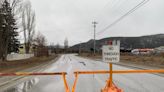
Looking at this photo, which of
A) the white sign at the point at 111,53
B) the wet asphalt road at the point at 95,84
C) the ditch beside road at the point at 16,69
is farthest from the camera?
the ditch beside road at the point at 16,69

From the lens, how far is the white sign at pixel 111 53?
9586 mm

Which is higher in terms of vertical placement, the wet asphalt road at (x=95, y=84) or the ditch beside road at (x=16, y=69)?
the wet asphalt road at (x=95, y=84)

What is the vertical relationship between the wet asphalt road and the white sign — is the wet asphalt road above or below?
below

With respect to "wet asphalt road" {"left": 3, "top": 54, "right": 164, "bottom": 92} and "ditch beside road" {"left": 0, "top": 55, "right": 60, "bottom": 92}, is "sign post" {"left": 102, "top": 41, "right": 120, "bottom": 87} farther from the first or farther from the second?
"ditch beside road" {"left": 0, "top": 55, "right": 60, "bottom": 92}

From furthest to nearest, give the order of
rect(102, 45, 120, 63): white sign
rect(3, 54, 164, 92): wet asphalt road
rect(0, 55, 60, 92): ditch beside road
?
rect(0, 55, 60, 92): ditch beside road < rect(3, 54, 164, 92): wet asphalt road < rect(102, 45, 120, 63): white sign

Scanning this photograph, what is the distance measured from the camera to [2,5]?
50.6m

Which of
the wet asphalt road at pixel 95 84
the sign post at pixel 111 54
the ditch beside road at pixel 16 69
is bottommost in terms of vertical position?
the ditch beside road at pixel 16 69

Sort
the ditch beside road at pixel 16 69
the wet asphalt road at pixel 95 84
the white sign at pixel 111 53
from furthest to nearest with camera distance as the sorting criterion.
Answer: the ditch beside road at pixel 16 69, the wet asphalt road at pixel 95 84, the white sign at pixel 111 53

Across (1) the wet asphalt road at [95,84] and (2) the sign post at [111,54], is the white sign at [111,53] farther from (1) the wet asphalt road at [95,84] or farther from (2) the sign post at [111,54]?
(1) the wet asphalt road at [95,84]

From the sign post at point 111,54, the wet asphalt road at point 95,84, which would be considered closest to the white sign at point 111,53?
the sign post at point 111,54

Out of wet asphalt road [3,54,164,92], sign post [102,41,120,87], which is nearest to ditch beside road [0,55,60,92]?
wet asphalt road [3,54,164,92]

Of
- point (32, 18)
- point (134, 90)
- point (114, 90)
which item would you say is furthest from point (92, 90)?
point (32, 18)

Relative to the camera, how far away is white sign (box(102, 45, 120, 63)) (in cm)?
959

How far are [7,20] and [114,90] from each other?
146 feet
